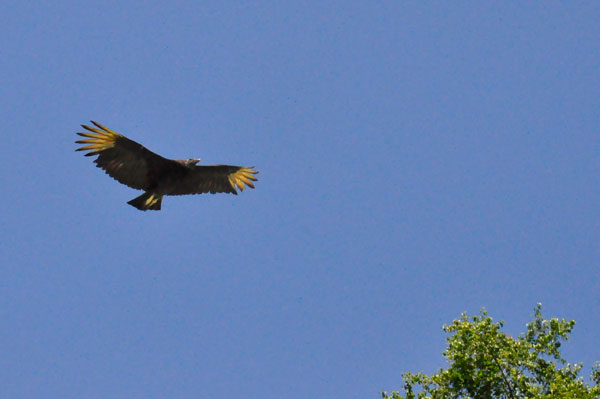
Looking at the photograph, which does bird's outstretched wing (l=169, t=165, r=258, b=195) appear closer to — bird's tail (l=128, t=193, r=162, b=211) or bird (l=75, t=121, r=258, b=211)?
bird (l=75, t=121, r=258, b=211)

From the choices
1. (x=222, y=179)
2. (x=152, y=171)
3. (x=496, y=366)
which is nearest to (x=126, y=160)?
(x=152, y=171)

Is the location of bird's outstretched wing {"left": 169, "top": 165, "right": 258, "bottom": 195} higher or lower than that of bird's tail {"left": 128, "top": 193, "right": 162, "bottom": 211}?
higher

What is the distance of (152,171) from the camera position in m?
18.4

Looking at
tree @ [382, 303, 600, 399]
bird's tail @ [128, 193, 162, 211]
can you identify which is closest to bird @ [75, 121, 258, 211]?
bird's tail @ [128, 193, 162, 211]

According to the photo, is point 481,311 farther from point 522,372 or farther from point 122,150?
point 122,150

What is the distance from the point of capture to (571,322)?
22125 mm

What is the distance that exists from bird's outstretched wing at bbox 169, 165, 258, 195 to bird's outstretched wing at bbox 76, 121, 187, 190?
3.02ft

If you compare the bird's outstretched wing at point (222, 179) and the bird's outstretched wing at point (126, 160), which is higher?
the bird's outstretched wing at point (222, 179)

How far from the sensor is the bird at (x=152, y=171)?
1762cm

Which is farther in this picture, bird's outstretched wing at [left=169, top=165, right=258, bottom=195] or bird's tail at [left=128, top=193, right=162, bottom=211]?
bird's outstretched wing at [left=169, top=165, right=258, bottom=195]

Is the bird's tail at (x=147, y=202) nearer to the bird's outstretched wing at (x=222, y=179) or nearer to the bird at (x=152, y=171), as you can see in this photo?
the bird at (x=152, y=171)

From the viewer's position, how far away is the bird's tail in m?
18.1

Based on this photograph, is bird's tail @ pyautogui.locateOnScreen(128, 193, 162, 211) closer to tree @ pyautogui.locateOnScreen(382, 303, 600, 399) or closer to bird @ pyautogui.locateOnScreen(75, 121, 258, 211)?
bird @ pyautogui.locateOnScreen(75, 121, 258, 211)

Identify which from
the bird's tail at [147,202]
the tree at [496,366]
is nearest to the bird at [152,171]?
the bird's tail at [147,202]
